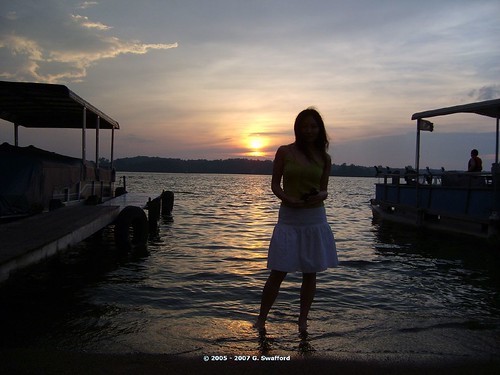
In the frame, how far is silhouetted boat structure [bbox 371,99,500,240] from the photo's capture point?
44.2 feet

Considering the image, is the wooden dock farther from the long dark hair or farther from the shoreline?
the long dark hair

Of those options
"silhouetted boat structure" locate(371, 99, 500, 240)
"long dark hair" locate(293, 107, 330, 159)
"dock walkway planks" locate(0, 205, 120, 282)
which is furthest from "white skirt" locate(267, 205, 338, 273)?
"silhouetted boat structure" locate(371, 99, 500, 240)

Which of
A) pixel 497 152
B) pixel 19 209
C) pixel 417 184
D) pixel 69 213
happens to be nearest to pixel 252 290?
pixel 69 213

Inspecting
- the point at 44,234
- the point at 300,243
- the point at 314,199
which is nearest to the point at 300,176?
the point at 314,199

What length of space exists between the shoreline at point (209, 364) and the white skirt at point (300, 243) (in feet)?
2.85

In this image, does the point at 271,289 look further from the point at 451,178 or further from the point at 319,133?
the point at 451,178

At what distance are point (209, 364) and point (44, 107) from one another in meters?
13.8

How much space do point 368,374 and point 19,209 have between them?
9670mm

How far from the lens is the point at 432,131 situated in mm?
17219

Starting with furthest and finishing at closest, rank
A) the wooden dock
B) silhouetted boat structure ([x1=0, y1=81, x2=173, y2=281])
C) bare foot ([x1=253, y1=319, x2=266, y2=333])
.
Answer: silhouetted boat structure ([x1=0, y1=81, x2=173, y2=281]), the wooden dock, bare foot ([x1=253, y1=319, x2=266, y2=333])

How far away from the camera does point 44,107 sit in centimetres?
1523

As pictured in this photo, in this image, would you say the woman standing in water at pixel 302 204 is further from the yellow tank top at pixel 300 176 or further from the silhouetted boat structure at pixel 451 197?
the silhouetted boat structure at pixel 451 197

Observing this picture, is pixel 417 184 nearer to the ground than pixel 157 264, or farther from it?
farther from it

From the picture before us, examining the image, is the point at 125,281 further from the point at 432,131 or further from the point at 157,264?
the point at 432,131
